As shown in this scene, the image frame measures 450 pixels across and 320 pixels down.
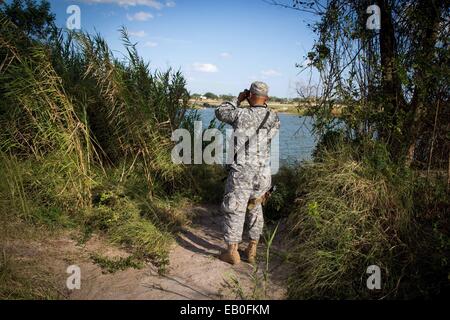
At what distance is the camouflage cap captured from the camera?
13.1 ft

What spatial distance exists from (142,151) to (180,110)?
3.90 ft

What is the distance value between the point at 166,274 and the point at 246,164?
145cm

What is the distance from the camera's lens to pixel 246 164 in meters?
4.04

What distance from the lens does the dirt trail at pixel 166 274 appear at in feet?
11.2

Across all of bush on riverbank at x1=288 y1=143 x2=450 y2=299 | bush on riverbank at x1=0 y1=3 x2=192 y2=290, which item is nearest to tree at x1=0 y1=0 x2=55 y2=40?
bush on riverbank at x1=0 y1=3 x2=192 y2=290

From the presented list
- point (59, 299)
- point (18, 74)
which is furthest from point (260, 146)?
point (18, 74)

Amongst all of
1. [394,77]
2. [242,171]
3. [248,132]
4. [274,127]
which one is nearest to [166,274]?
[242,171]

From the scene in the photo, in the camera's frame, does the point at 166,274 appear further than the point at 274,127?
No

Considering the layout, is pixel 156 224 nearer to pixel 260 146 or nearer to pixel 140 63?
pixel 260 146

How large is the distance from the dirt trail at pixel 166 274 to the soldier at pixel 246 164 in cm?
32

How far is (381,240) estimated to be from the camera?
3.71 meters

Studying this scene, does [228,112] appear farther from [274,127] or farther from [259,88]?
[274,127]

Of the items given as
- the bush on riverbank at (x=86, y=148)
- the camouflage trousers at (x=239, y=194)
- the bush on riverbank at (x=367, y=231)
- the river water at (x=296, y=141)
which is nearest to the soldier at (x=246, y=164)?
the camouflage trousers at (x=239, y=194)

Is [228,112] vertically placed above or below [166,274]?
above
